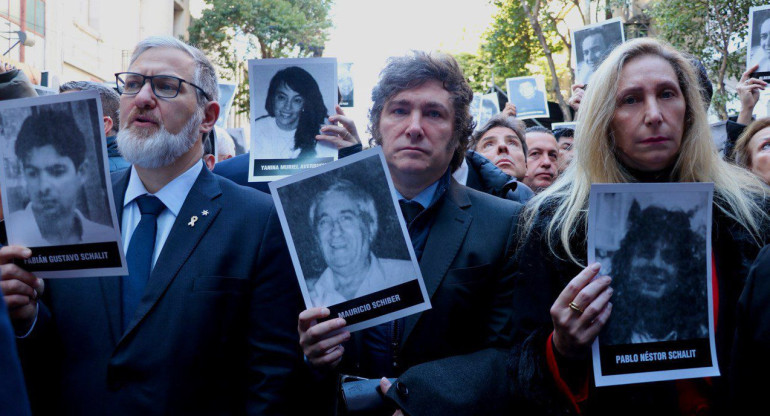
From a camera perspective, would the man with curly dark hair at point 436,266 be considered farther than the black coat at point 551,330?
Yes

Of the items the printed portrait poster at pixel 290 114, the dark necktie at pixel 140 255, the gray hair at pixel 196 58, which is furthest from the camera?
the printed portrait poster at pixel 290 114

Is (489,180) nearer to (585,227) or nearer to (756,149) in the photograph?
(756,149)

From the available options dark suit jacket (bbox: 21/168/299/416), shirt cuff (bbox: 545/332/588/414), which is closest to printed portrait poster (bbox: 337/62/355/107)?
dark suit jacket (bbox: 21/168/299/416)

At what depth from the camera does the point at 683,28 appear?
544 inches

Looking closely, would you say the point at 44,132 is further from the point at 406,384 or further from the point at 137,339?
the point at 406,384

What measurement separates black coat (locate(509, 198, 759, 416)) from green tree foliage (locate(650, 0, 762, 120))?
34.8 feet

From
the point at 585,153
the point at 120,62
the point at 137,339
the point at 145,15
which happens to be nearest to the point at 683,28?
the point at 585,153

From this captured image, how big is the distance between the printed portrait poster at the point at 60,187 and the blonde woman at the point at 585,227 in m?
1.29

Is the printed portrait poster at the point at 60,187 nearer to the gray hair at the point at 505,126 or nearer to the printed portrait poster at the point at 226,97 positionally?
the gray hair at the point at 505,126

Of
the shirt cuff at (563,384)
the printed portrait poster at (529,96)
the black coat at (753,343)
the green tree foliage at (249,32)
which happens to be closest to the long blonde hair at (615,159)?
the shirt cuff at (563,384)

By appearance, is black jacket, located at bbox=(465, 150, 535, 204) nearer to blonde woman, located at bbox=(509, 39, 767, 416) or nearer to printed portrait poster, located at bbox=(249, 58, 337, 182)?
printed portrait poster, located at bbox=(249, 58, 337, 182)

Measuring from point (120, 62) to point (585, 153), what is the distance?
22.6m

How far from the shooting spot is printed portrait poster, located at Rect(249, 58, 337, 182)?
3436mm

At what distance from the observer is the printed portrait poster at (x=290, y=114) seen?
344 cm
